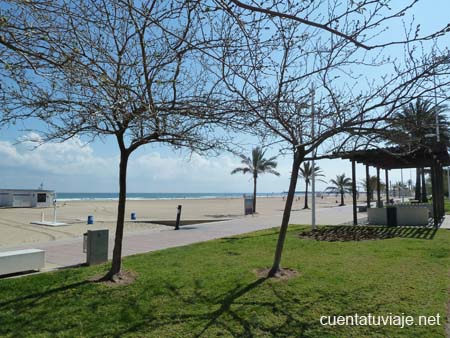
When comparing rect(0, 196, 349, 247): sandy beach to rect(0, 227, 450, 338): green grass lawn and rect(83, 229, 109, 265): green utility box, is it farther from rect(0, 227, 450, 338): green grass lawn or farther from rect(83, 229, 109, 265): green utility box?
rect(0, 227, 450, 338): green grass lawn

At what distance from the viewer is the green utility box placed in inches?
328

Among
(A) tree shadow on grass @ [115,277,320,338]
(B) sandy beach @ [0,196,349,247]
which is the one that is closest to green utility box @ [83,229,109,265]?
(A) tree shadow on grass @ [115,277,320,338]

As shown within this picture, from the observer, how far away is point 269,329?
437 cm

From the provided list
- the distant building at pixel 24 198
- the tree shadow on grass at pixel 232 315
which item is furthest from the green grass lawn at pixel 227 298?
the distant building at pixel 24 198

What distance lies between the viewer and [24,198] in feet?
138

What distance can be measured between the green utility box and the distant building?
38296 millimetres

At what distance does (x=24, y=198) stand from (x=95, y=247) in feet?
129

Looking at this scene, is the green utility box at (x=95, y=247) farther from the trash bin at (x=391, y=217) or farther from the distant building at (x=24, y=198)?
the distant building at (x=24, y=198)

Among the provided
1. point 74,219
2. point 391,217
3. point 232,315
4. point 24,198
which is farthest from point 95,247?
point 24,198

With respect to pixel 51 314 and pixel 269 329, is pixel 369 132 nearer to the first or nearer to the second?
pixel 269 329

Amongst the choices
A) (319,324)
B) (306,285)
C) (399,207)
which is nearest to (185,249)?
(306,285)

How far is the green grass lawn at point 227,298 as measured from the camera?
4.41 meters

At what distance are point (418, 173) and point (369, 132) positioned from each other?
3503cm

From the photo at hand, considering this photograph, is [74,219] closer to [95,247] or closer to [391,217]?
[95,247]
